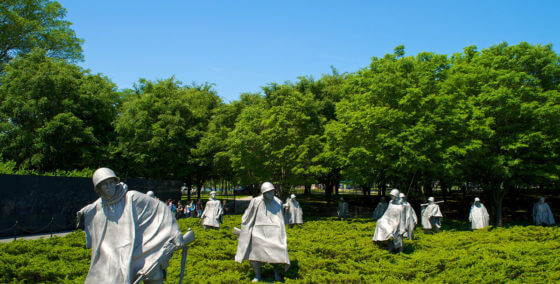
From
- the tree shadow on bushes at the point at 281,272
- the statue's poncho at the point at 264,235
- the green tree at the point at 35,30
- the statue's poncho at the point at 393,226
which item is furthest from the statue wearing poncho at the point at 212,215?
the green tree at the point at 35,30

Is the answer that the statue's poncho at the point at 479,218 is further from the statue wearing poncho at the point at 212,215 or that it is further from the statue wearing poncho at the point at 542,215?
the statue wearing poncho at the point at 212,215

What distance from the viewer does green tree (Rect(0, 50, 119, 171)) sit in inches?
1030

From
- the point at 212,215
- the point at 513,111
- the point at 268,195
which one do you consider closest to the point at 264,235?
the point at 268,195

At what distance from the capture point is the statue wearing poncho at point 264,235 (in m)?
8.37

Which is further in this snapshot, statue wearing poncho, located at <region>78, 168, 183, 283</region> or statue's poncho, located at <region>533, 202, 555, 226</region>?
statue's poncho, located at <region>533, 202, 555, 226</region>

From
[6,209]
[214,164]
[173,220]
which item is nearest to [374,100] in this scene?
[214,164]

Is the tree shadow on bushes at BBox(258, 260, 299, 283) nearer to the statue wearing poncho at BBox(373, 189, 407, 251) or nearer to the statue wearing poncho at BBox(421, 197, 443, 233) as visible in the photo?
the statue wearing poncho at BBox(373, 189, 407, 251)

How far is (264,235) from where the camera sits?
8602 millimetres

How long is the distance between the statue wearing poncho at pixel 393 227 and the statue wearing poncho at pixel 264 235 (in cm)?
423

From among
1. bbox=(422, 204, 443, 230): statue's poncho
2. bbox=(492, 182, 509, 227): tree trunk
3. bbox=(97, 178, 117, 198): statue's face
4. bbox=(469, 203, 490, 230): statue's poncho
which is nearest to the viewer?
bbox=(97, 178, 117, 198): statue's face

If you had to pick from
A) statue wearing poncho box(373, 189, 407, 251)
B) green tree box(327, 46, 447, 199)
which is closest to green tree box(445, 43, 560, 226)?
green tree box(327, 46, 447, 199)

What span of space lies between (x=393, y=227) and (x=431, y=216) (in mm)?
7805

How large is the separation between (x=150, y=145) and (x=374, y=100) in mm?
17713

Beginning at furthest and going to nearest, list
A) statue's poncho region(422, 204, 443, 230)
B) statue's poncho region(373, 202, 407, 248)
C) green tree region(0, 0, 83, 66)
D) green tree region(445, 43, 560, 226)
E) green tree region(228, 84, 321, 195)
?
green tree region(0, 0, 83, 66) < green tree region(228, 84, 321, 195) < green tree region(445, 43, 560, 226) < statue's poncho region(422, 204, 443, 230) < statue's poncho region(373, 202, 407, 248)
